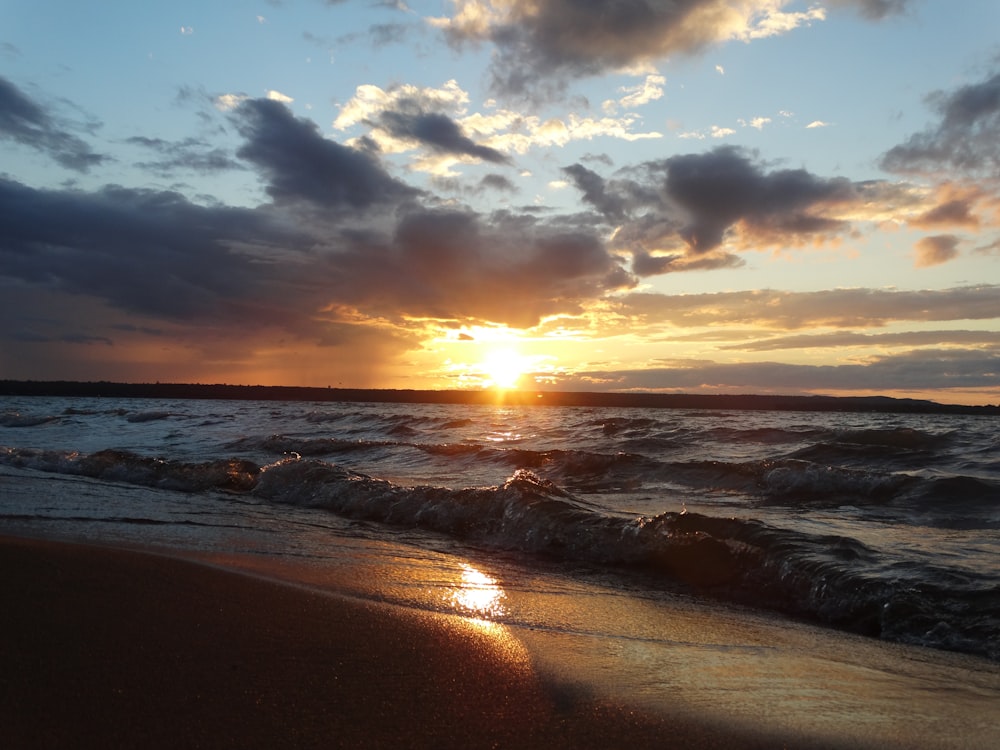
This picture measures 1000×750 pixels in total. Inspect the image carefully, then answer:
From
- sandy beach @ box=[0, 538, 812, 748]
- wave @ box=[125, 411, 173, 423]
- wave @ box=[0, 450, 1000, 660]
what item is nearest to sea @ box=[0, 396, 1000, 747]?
wave @ box=[0, 450, 1000, 660]

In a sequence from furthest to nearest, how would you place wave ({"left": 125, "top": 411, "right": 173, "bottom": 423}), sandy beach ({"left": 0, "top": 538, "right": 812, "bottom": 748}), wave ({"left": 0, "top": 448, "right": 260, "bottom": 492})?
wave ({"left": 125, "top": 411, "right": 173, "bottom": 423}) → wave ({"left": 0, "top": 448, "right": 260, "bottom": 492}) → sandy beach ({"left": 0, "top": 538, "right": 812, "bottom": 748})

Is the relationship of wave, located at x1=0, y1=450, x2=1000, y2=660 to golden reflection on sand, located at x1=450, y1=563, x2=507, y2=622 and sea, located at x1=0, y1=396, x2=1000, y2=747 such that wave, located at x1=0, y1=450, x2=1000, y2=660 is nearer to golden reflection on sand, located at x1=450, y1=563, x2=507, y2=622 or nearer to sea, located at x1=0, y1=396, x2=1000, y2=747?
sea, located at x1=0, y1=396, x2=1000, y2=747

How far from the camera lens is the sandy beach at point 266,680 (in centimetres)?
256

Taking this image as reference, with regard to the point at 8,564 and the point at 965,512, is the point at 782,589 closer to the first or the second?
the point at 965,512

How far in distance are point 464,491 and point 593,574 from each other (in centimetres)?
360

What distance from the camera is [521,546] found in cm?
805

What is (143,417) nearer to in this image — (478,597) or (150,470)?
(150,470)

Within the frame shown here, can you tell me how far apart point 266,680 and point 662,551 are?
4829mm

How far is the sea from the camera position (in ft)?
12.4

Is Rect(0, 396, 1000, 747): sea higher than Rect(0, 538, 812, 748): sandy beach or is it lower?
lower

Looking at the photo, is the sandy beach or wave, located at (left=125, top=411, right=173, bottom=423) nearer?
the sandy beach

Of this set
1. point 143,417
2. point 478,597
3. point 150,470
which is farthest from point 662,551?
point 143,417

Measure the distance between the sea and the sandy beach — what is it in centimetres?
37

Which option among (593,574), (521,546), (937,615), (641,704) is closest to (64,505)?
(521,546)
